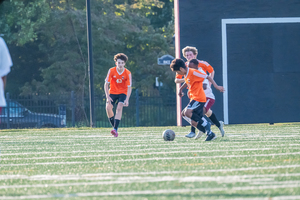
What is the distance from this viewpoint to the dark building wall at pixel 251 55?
692 inches

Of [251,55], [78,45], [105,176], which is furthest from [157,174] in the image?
[78,45]

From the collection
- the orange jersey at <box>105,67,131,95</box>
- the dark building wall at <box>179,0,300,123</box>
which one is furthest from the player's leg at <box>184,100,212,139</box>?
the dark building wall at <box>179,0,300,123</box>

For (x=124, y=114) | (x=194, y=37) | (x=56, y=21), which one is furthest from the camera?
(x=56, y=21)

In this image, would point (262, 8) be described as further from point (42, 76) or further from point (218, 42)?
point (42, 76)

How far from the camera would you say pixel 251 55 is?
1770 cm

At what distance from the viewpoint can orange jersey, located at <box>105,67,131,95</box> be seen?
476 inches

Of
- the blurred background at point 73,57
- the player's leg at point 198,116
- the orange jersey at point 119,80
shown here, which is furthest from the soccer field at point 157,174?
the blurred background at point 73,57

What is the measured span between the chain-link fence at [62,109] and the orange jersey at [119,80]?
7.74 meters

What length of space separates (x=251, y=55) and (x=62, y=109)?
7782mm

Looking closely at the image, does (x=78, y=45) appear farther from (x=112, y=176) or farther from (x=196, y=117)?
(x=112, y=176)

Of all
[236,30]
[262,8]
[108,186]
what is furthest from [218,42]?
[108,186]

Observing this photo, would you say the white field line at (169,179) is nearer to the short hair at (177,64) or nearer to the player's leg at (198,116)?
the short hair at (177,64)

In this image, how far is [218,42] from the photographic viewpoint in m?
17.6

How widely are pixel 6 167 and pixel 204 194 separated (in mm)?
3071
